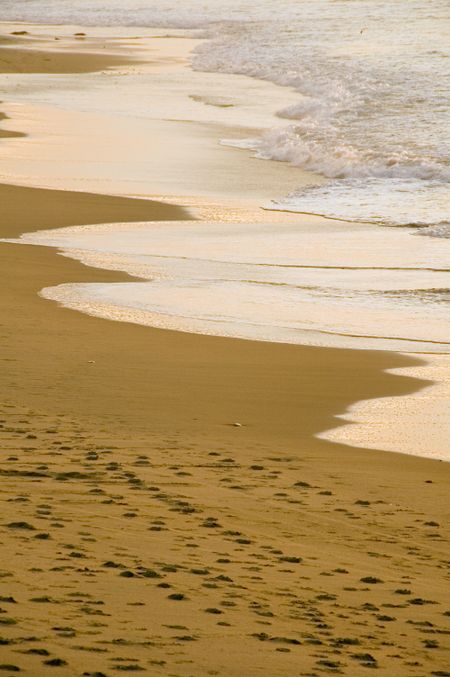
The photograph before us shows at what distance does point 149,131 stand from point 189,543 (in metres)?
18.0

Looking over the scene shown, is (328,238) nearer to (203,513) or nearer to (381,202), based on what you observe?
(381,202)

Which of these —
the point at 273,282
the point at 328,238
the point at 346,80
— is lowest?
the point at 273,282

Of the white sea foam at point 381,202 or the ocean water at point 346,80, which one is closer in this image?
the white sea foam at point 381,202

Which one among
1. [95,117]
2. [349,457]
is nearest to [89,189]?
[95,117]

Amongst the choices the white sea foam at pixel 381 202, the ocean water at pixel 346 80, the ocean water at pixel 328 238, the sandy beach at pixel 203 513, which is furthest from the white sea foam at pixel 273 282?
the ocean water at pixel 346 80

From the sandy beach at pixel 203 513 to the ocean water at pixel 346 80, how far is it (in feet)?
22.0

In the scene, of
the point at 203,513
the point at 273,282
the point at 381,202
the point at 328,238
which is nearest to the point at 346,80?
the point at 381,202

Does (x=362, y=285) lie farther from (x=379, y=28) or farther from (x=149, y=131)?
(x=379, y=28)

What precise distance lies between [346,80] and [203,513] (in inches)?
→ 977

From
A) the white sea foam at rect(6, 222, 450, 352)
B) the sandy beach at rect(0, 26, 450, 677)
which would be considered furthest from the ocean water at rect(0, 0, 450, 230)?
the sandy beach at rect(0, 26, 450, 677)

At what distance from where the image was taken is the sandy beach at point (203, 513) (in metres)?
3.85

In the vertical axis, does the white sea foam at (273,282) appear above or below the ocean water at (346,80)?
Answer: below

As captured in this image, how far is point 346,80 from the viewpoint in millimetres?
29062

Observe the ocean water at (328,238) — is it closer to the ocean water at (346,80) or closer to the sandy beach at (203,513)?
the ocean water at (346,80)
